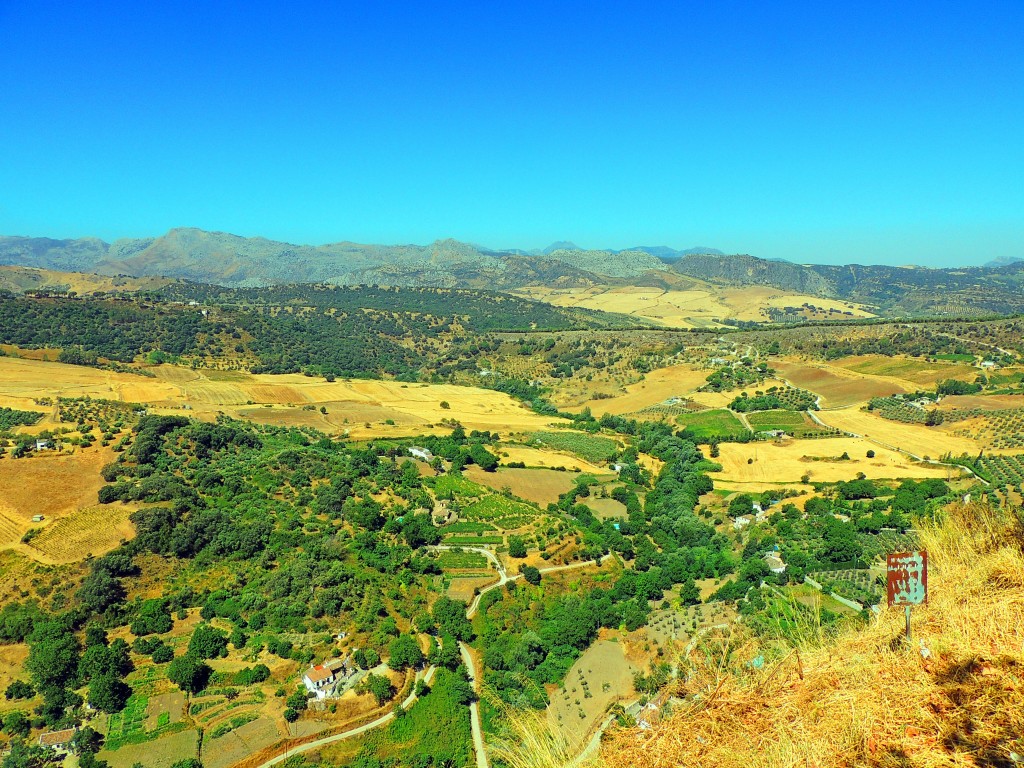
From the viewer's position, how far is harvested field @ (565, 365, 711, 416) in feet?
291

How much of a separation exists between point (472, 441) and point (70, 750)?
46.1 m

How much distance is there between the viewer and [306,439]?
213 feet

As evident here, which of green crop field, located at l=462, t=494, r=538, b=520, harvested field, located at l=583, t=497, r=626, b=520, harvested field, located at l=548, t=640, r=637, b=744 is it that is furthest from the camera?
harvested field, located at l=583, t=497, r=626, b=520

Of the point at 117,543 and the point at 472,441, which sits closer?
the point at 117,543

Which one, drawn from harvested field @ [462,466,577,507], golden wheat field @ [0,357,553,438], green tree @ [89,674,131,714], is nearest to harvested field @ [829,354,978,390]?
golden wheat field @ [0,357,553,438]

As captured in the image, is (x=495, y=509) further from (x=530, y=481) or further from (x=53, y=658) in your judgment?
(x=53, y=658)

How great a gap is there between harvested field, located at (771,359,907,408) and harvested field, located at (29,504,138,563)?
72093mm

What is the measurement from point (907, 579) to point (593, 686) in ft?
80.0

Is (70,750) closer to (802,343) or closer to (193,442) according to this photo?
(193,442)

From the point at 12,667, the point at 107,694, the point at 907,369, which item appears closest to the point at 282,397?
the point at 12,667

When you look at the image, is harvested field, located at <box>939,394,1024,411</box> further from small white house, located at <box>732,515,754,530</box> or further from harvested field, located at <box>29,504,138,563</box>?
harvested field, located at <box>29,504,138,563</box>

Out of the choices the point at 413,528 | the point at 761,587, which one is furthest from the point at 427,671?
the point at 761,587

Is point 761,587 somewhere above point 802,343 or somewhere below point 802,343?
below

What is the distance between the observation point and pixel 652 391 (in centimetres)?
9356
